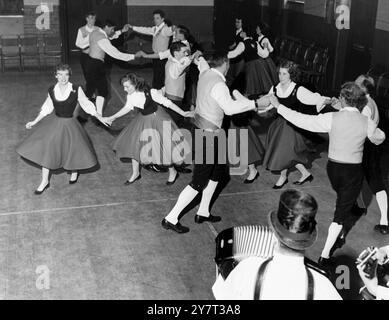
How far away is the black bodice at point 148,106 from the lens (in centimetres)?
600

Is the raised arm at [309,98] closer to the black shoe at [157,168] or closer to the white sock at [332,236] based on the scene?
the white sock at [332,236]

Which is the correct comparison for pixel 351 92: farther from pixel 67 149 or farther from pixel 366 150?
pixel 67 149

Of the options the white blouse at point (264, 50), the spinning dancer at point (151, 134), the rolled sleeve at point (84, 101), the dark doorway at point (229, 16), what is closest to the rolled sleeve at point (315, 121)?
the spinning dancer at point (151, 134)

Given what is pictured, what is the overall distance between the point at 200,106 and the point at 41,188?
2.02 metres

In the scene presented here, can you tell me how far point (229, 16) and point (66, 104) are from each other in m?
8.89

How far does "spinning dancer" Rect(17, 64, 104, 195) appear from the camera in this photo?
224 inches

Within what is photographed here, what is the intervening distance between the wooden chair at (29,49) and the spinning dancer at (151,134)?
271 inches

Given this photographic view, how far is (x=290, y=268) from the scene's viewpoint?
7.30 feet

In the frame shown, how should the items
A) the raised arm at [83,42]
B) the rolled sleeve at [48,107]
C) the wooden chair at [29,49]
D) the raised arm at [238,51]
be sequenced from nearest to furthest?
the rolled sleeve at [48,107]
the raised arm at [83,42]
the raised arm at [238,51]
the wooden chair at [29,49]

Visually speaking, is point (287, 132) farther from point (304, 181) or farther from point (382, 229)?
point (382, 229)

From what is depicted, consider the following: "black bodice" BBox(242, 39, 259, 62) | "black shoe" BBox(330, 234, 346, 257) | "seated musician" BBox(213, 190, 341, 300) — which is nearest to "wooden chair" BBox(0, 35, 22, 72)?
"black bodice" BBox(242, 39, 259, 62)

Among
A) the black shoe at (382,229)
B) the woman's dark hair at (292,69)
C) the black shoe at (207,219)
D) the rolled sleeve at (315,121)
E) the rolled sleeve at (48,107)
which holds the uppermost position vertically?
the woman's dark hair at (292,69)

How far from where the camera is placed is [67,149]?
5.78 meters
